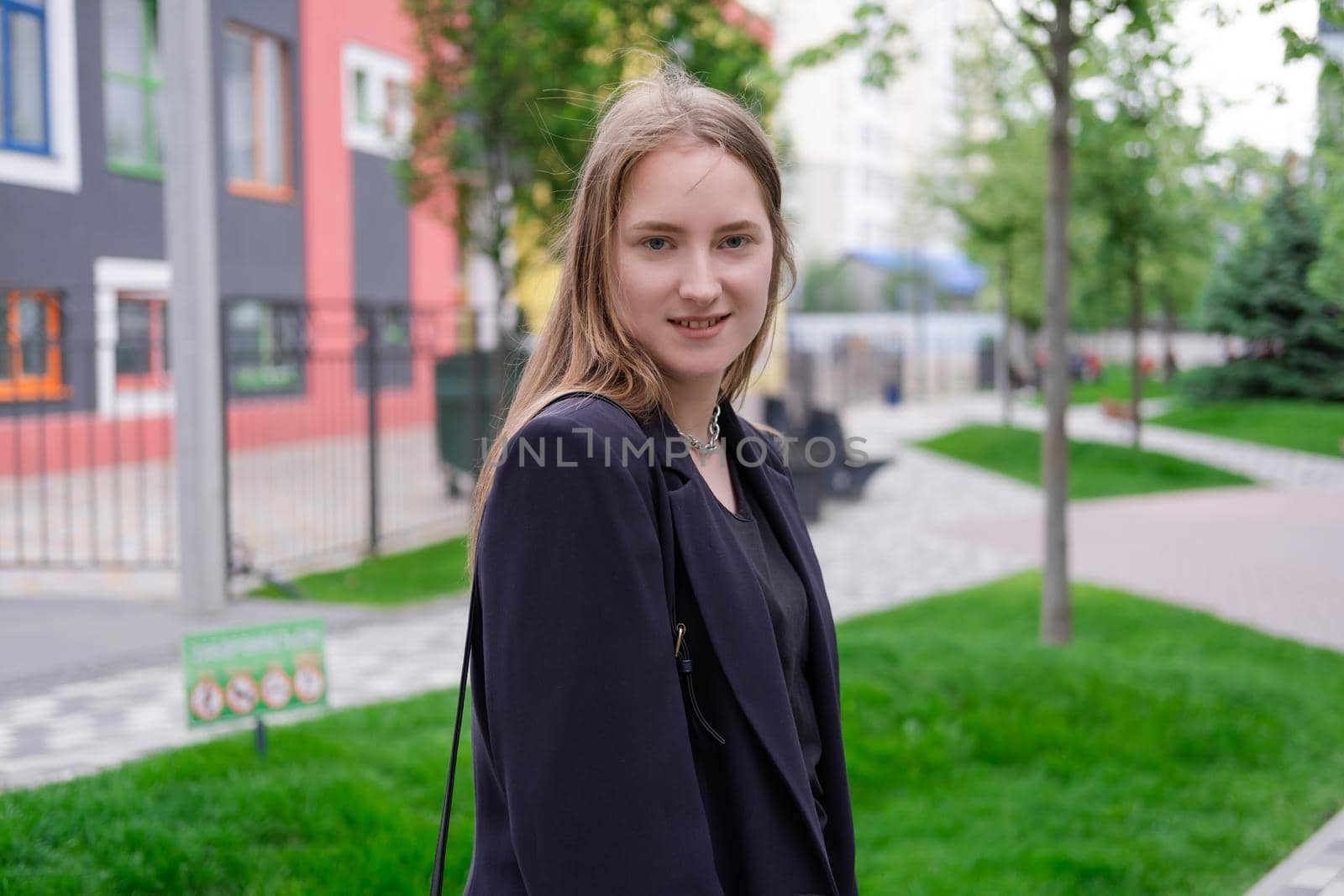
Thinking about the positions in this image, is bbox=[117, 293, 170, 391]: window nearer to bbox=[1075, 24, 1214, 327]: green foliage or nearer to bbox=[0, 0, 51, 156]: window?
bbox=[0, 0, 51, 156]: window

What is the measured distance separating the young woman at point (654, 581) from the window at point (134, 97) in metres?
14.5

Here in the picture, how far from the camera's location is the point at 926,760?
567 cm

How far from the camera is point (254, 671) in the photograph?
15.0 ft

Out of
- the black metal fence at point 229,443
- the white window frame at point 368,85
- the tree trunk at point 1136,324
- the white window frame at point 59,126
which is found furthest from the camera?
the white window frame at point 368,85

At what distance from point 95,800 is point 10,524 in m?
9.26

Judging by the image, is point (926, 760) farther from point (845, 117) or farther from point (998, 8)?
point (845, 117)

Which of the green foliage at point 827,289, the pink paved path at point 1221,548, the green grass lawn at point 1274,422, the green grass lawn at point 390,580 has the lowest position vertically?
the pink paved path at point 1221,548

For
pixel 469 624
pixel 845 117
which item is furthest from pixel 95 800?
pixel 845 117

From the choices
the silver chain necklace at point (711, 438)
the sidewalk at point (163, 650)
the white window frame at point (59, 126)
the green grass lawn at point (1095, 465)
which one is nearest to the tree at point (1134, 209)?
the green grass lawn at point (1095, 465)

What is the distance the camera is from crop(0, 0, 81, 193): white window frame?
11938 mm

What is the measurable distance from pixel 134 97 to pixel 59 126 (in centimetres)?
195

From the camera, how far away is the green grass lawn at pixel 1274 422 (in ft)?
81.3

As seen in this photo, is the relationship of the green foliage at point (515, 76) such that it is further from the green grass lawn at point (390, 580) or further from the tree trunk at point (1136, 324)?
the tree trunk at point (1136, 324)

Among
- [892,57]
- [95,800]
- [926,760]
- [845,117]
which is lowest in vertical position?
[926,760]
